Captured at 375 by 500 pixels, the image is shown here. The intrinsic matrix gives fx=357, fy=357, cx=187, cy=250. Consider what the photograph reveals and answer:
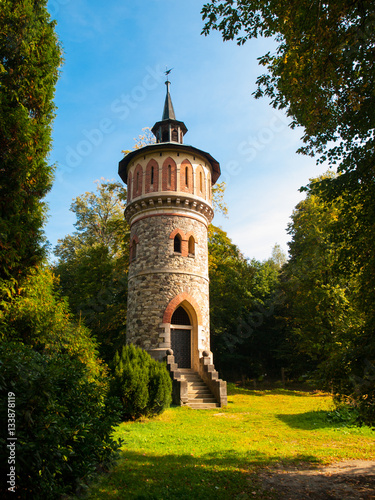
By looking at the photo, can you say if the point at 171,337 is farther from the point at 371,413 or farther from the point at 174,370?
the point at 371,413

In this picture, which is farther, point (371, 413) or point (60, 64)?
point (60, 64)

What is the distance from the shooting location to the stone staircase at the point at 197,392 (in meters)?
13.4

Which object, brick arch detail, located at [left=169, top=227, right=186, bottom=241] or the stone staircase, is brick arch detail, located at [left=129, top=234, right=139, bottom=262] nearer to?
brick arch detail, located at [left=169, top=227, right=186, bottom=241]

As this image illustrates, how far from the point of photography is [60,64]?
957 cm

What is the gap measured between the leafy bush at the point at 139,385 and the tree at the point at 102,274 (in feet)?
23.9

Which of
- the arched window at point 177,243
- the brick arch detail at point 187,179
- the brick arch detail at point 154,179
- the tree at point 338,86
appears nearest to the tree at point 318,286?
the tree at point 338,86

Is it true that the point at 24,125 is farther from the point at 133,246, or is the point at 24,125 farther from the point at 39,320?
the point at 133,246

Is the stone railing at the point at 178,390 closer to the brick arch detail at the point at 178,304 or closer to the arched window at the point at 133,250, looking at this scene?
the brick arch detail at the point at 178,304

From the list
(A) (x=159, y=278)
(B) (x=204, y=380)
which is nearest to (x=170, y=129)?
(A) (x=159, y=278)

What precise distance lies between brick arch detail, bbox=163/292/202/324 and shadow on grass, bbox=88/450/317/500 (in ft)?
28.0

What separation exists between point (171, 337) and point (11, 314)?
30.0 feet

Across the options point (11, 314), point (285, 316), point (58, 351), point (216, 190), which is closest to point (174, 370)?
point (58, 351)

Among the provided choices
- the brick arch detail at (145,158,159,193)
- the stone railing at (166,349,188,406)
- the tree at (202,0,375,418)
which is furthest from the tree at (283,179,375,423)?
the brick arch detail at (145,158,159,193)

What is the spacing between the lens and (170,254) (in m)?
16.1
